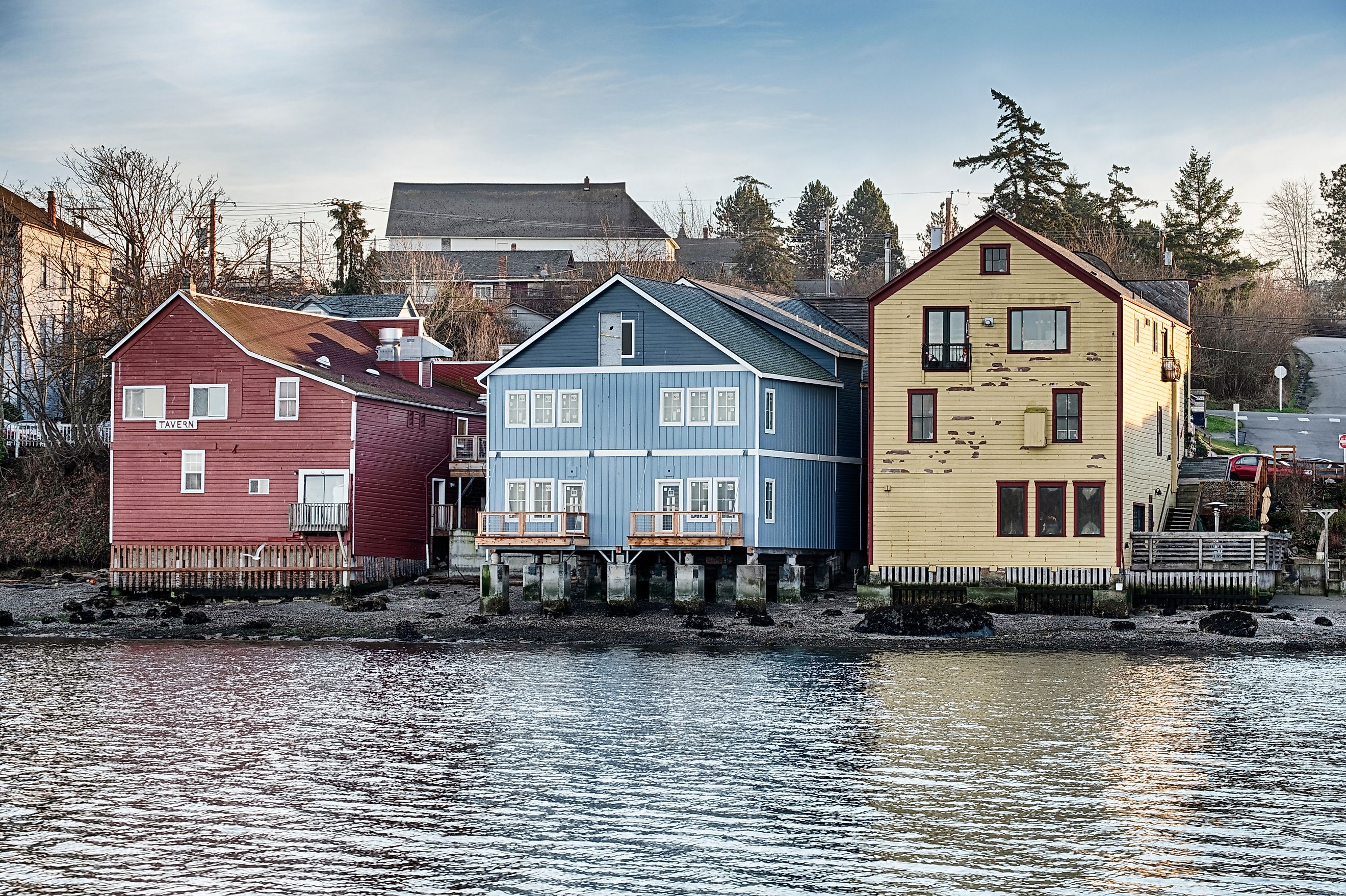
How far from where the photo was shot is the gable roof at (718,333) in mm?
50094

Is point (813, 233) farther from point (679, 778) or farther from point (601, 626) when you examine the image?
point (679, 778)

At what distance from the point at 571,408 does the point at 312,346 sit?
43.7ft

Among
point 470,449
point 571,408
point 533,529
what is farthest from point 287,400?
point 533,529

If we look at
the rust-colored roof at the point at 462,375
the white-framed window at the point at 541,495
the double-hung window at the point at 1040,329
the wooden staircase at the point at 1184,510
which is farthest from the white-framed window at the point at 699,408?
the rust-colored roof at the point at 462,375

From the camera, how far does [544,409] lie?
51438 millimetres

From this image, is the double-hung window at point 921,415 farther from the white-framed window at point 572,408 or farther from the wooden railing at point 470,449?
the wooden railing at point 470,449

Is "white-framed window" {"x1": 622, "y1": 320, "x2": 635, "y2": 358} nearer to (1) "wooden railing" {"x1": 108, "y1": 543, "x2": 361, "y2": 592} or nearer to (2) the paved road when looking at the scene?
(1) "wooden railing" {"x1": 108, "y1": 543, "x2": 361, "y2": 592}

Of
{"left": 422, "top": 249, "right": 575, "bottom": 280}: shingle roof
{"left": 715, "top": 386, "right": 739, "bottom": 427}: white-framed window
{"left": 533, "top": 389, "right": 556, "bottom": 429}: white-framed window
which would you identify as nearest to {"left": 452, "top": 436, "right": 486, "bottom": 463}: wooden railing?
{"left": 533, "top": 389, "right": 556, "bottom": 429}: white-framed window

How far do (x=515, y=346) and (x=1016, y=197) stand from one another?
1671 inches

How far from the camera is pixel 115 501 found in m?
57.1

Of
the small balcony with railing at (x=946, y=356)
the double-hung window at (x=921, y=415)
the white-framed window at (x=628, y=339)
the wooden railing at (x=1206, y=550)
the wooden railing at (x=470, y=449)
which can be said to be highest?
the white-framed window at (x=628, y=339)

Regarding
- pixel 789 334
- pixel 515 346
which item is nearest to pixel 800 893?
pixel 515 346

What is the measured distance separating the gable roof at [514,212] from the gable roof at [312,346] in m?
64.6

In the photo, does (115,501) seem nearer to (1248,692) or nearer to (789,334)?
(789,334)
